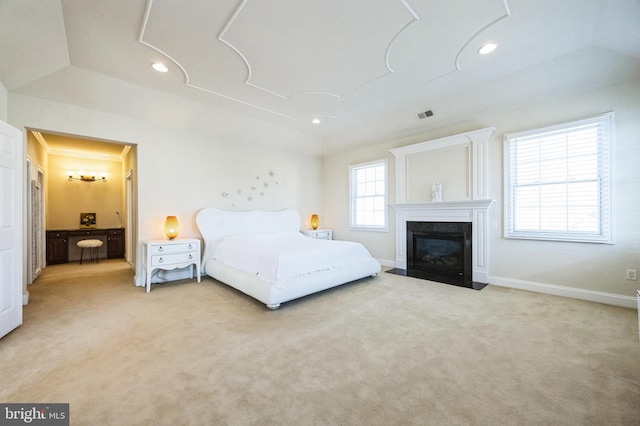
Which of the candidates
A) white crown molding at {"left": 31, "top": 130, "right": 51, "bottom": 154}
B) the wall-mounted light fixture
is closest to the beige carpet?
white crown molding at {"left": 31, "top": 130, "right": 51, "bottom": 154}

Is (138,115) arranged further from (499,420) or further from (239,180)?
(499,420)

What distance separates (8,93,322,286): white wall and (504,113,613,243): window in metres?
4.15

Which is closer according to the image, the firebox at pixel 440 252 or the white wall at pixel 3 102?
the white wall at pixel 3 102

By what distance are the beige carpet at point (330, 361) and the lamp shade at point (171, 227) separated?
1.18m

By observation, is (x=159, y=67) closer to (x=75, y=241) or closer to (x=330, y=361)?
(x=330, y=361)

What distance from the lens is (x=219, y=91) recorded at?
3.94 metres

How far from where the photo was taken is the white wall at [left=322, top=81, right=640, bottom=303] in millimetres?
3182

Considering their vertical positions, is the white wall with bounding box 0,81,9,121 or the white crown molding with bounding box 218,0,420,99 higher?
the white crown molding with bounding box 218,0,420,99

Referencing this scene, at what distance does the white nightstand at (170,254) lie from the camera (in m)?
3.93

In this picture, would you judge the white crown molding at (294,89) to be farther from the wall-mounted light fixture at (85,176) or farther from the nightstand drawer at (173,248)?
the wall-mounted light fixture at (85,176)

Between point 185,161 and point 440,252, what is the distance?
496cm

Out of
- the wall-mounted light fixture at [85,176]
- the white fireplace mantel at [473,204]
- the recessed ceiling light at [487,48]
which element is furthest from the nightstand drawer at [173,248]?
the recessed ceiling light at [487,48]

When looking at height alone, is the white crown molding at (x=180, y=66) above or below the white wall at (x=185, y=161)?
above

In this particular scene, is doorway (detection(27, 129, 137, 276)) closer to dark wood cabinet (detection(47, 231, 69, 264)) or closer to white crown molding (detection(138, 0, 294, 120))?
dark wood cabinet (detection(47, 231, 69, 264))
